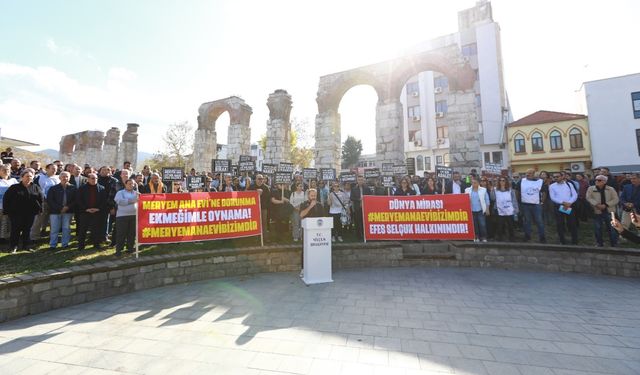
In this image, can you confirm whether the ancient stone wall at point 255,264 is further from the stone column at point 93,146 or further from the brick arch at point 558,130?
the stone column at point 93,146

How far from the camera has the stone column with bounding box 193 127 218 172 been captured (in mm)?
21531

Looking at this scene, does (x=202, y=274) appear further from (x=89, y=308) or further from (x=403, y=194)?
(x=403, y=194)

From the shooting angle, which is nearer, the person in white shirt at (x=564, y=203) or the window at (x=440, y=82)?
the person in white shirt at (x=564, y=203)

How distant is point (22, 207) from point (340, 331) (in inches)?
298

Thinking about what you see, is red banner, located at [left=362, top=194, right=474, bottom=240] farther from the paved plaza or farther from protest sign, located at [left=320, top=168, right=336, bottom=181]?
protest sign, located at [left=320, top=168, right=336, bottom=181]

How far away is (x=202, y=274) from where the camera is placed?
21.2 feet

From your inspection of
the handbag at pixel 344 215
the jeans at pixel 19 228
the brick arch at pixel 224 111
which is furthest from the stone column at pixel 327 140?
the jeans at pixel 19 228

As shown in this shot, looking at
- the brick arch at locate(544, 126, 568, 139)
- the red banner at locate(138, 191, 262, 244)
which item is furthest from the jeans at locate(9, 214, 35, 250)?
the brick arch at locate(544, 126, 568, 139)

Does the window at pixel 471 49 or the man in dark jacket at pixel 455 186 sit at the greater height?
the window at pixel 471 49

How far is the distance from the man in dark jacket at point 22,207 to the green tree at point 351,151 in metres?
46.5

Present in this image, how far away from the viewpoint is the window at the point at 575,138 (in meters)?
27.6

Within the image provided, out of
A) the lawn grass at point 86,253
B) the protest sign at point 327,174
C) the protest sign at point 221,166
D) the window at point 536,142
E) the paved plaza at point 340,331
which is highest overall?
the window at point 536,142

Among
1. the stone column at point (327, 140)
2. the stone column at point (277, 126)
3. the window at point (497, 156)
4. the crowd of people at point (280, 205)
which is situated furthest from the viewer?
the window at point (497, 156)

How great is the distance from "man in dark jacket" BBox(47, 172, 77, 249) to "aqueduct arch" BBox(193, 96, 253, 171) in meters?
13.3
